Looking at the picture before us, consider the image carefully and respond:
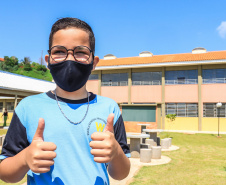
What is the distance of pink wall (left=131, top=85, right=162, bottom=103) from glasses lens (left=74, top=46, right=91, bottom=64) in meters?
24.2

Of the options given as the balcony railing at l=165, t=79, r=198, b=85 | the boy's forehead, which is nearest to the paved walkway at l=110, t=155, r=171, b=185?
the boy's forehead

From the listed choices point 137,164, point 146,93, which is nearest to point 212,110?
point 146,93

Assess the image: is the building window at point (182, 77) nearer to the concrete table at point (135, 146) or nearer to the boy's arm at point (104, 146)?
the concrete table at point (135, 146)

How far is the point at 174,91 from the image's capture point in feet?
80.6

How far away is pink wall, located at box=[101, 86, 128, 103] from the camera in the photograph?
26.8 meters

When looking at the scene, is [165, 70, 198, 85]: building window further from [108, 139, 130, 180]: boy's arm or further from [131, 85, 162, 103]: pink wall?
[108, 139, 130, 180]: boy's arm

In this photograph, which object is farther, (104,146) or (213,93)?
(213,93)

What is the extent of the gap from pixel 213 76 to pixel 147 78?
720 cm

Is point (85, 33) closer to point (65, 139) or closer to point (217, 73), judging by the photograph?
point (65, 139)

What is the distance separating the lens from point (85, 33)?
1655 mm

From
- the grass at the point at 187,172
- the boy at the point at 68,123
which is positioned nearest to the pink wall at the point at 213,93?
the grass at the point at 187,172

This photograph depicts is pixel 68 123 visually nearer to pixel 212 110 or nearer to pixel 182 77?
pixel 212 110

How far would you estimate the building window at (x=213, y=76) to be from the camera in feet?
75.8

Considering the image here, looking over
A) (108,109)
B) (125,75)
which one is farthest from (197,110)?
(108,109)
